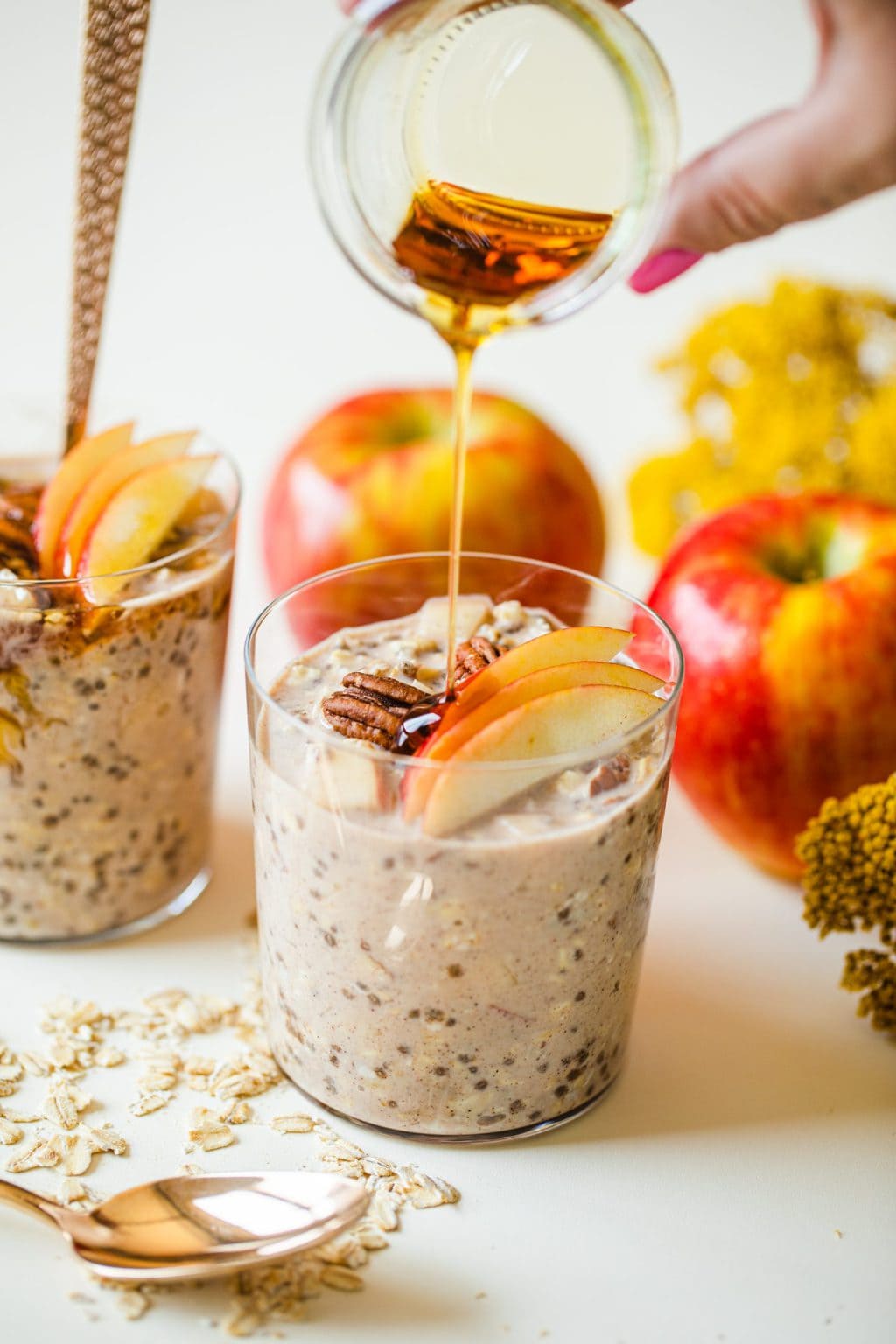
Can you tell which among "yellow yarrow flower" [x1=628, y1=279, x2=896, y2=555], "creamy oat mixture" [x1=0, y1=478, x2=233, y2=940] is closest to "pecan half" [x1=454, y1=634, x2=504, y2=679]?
"creamy oat mixture" [x1=0, y1=478, x2=233, y2=940]

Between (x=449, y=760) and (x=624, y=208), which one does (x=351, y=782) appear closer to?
(x=449, y=760)

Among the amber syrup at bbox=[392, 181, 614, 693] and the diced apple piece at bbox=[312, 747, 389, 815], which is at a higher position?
the amber syrup at bbox=[392, 181, 614, 693]

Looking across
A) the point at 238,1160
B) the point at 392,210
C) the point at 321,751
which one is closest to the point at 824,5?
the point at 392,210

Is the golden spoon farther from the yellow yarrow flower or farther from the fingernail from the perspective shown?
the yellow yarrow flower

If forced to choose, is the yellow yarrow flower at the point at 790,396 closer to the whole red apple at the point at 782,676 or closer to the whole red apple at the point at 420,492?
the whole red apple at the point at 420,492

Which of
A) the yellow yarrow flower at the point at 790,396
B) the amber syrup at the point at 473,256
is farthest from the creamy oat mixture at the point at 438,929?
the yellow yarrow flower at the point at 790,396

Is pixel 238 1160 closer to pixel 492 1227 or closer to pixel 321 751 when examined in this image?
pixel 492 1227
